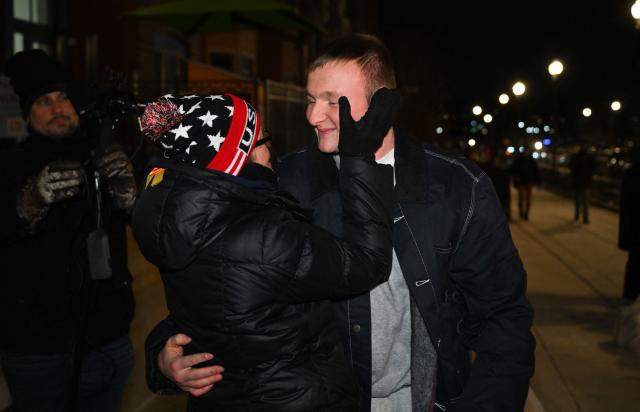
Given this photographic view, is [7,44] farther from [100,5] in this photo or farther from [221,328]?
[221,328]

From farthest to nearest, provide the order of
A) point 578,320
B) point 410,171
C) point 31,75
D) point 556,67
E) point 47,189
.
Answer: point 556,67
point 578,320
point 31,75
point 47,189
point 410,171

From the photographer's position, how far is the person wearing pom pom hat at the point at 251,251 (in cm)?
206

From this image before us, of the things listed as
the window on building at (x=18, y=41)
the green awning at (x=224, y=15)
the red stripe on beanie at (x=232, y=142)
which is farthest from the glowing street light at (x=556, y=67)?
the red stripe on beanie at (x=232, y=142)

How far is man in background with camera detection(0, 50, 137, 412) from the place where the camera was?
3.10m

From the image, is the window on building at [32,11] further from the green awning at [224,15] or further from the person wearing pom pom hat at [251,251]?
the person wearing pom pom hat at [251,251]

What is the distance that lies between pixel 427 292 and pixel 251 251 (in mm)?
684

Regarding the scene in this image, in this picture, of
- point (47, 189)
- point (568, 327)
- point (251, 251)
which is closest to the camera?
point (251, 251)

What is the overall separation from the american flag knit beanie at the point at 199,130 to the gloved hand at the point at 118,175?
109 cm

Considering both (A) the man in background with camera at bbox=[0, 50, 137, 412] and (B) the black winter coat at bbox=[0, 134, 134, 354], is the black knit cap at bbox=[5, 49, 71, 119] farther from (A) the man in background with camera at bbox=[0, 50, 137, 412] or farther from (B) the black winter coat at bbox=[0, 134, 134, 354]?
(B) the black winter coat at bbox=[0, 134, 134, 354]

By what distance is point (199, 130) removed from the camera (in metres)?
2.21

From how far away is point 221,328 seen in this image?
2.11 metres

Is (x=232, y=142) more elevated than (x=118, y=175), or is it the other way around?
(x=232, y=142)

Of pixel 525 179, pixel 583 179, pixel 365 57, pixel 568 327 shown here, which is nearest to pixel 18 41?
pixel 568 327

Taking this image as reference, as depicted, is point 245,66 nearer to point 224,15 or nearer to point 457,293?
point 224,15
